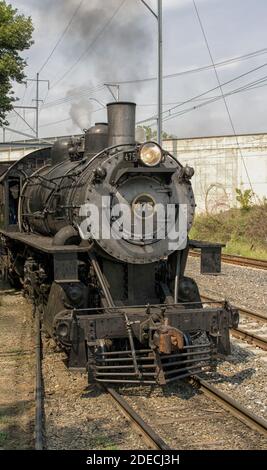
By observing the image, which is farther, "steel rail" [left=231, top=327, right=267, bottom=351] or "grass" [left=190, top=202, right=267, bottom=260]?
"grass" [left=190, top=202, right=267, bottom=260]

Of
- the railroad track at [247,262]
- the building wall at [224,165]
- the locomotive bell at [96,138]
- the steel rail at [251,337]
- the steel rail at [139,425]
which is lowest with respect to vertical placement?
the steel rail at [139,425]

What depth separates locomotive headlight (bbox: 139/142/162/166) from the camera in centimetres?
679

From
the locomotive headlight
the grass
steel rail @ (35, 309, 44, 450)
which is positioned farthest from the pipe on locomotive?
the grass

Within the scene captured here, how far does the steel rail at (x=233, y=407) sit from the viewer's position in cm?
520

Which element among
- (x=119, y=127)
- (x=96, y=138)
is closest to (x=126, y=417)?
(x=119, y=127)

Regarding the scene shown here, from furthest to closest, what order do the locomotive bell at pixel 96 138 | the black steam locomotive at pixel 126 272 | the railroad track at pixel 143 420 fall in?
the locomotive bell at pixel 96 138 < the black steam locomotive at pixel 126 272 < the railroad track at pixel 143 420

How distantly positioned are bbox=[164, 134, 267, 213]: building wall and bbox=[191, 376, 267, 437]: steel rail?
27.2m

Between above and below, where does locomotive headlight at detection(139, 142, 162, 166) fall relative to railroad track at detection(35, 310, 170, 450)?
above

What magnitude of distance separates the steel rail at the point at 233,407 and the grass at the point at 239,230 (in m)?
15.4

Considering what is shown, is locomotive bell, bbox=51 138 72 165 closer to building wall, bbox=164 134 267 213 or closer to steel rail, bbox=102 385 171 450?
steel rail, bbox=102 385 171 450

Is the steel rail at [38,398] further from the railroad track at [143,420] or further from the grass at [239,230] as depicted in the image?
the grass at [239,230]

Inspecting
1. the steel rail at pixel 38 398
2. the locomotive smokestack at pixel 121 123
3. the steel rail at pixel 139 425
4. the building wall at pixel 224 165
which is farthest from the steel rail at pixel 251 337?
the building wall at pixel 224 165

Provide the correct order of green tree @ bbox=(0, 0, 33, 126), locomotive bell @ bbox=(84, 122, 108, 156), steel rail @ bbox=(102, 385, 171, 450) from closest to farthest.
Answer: steel rail @ bbox=(102, 385, 171, 450)
locomotive bell @ bbox=(84, 122, 108, 156)
green tree @ bbox=(0, 0, 33, 126)

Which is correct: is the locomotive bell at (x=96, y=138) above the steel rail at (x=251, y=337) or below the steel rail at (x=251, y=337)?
above
